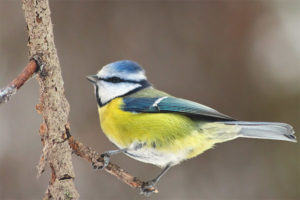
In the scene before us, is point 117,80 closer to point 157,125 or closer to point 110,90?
point 110,90

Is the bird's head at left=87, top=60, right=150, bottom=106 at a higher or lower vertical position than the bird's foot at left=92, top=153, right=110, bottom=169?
higher

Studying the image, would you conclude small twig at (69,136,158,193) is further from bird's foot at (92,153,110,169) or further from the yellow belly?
the yellow belly

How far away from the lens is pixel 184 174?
3.03 metres

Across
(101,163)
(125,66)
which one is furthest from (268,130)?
(101,163)

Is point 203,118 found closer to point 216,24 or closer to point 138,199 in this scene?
point 138,199

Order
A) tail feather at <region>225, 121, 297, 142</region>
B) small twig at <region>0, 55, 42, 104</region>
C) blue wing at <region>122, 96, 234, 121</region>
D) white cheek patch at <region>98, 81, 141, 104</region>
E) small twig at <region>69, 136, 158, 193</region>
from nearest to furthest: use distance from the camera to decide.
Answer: small twig at <region>0, 55, 42, 104</region>, small twig at <region>69, 136, 158, 193</region>, tail feather at <region>225, 121, 297, 142</region>, blue wing at <region>122, 96, 234, 121</region>, white cheek patch at <region>98, 81, 141, 104</region>

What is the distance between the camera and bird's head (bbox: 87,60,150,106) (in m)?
1.71

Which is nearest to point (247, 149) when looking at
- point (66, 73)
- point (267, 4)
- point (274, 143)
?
point (274, 143)

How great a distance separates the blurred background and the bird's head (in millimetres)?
1090

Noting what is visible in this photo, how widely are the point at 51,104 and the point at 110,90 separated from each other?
88cm

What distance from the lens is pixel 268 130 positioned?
1608mm

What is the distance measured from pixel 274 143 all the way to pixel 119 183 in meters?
1.33

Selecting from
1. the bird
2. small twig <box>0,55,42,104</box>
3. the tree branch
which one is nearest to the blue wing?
the bird

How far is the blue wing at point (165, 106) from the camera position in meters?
1.65
